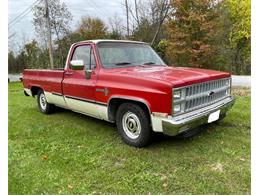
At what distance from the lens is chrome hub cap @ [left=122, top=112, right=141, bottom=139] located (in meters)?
4.64

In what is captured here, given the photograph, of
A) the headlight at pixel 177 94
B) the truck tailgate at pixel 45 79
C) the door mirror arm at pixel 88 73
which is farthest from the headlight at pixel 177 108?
the truck tailgate at pixel 45 79

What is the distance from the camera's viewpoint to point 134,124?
4.70 metres

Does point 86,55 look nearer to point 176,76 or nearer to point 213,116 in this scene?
point 176,76

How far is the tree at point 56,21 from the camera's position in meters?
22.5

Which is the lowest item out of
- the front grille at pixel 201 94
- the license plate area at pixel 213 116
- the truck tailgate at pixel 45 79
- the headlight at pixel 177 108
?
the license plate area at pixel 213 116

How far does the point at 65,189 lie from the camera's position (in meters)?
3.51

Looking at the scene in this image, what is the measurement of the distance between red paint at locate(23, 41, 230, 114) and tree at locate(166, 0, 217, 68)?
1213cm

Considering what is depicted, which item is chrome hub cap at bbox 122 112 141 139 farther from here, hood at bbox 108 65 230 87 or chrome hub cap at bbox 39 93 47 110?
chrome hub cap at bbox 39 93 47 110

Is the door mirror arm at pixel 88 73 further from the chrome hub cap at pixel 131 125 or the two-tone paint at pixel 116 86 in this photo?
the chrome hub cap at pixel 131 125

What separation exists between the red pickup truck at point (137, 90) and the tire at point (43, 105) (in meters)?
0.97

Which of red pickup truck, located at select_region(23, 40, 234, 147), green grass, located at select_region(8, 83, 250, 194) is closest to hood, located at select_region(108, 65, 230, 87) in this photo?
red pickup truck, located at select_region(23, 40, 234, 147)

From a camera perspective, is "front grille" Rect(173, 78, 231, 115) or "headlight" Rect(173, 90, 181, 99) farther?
"front grille" Rect(173, 78, 231, 115)

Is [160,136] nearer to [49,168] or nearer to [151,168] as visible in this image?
[151,168]

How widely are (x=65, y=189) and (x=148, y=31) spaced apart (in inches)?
792
